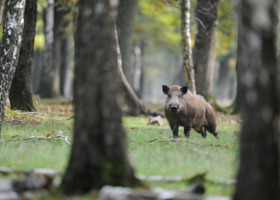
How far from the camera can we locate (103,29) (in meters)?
8.67

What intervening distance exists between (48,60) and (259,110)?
30.5 meters

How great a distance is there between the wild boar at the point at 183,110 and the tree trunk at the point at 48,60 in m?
17.9

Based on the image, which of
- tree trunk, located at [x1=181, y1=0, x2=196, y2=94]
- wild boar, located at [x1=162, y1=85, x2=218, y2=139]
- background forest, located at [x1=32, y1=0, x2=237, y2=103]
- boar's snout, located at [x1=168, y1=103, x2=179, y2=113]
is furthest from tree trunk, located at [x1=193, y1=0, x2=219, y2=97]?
boar's snout, located at [x1=168, y1=103, x2=179, y2=113]

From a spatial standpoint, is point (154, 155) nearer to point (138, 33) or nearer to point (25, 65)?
point (25, 65)

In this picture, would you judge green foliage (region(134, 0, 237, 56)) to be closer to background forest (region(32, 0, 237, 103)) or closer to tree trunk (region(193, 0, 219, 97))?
background forest (region(32, 0, 237, 103))

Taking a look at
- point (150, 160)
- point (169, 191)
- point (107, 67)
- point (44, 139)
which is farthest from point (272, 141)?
point (44, 139)

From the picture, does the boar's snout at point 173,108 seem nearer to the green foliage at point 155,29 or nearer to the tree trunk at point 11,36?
the tree trunk at point 11,36

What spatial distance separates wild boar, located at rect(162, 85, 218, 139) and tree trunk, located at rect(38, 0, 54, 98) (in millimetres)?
17911

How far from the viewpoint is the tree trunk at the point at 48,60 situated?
36194mm

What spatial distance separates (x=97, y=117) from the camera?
337 inches

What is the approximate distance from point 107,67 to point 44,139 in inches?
233

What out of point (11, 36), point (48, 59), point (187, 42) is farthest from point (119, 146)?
point (48, 59)

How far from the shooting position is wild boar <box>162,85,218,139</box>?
57.9 ft

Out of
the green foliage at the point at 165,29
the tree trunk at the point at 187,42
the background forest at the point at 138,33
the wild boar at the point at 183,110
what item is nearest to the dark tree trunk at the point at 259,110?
the wild boar at the point at 183,110
